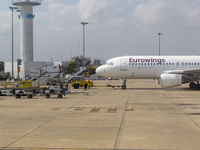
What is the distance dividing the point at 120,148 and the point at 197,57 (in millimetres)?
30053

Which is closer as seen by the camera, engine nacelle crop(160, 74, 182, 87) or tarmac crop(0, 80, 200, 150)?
tarmac crop(0, 80, 200, 150)

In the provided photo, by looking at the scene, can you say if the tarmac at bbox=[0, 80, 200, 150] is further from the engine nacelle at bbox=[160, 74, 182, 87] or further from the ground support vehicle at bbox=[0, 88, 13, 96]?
the engine nacelle at bbox=[160, 74, 182, 87]

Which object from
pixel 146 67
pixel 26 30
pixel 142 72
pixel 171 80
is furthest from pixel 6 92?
pixel 26 30

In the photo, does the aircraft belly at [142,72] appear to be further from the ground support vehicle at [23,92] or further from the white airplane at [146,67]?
the ground support vehicle at [23,92]

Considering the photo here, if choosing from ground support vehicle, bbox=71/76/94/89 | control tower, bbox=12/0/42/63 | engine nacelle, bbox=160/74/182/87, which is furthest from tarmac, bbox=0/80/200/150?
control tower, bbox=12/0/42/63

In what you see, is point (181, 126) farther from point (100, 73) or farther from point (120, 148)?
point (100, 73)

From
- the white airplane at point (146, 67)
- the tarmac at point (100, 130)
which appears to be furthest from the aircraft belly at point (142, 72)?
the tarmac at point (100, 130)

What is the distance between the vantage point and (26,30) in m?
86.2

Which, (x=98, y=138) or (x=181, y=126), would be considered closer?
(x=98, y=138)

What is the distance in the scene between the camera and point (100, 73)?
3678cm

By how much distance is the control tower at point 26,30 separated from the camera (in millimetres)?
86188

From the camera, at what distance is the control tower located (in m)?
86.2

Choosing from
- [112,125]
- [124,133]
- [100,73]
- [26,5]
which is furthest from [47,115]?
[26,5]

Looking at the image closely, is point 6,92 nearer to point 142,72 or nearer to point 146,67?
point 142,72
